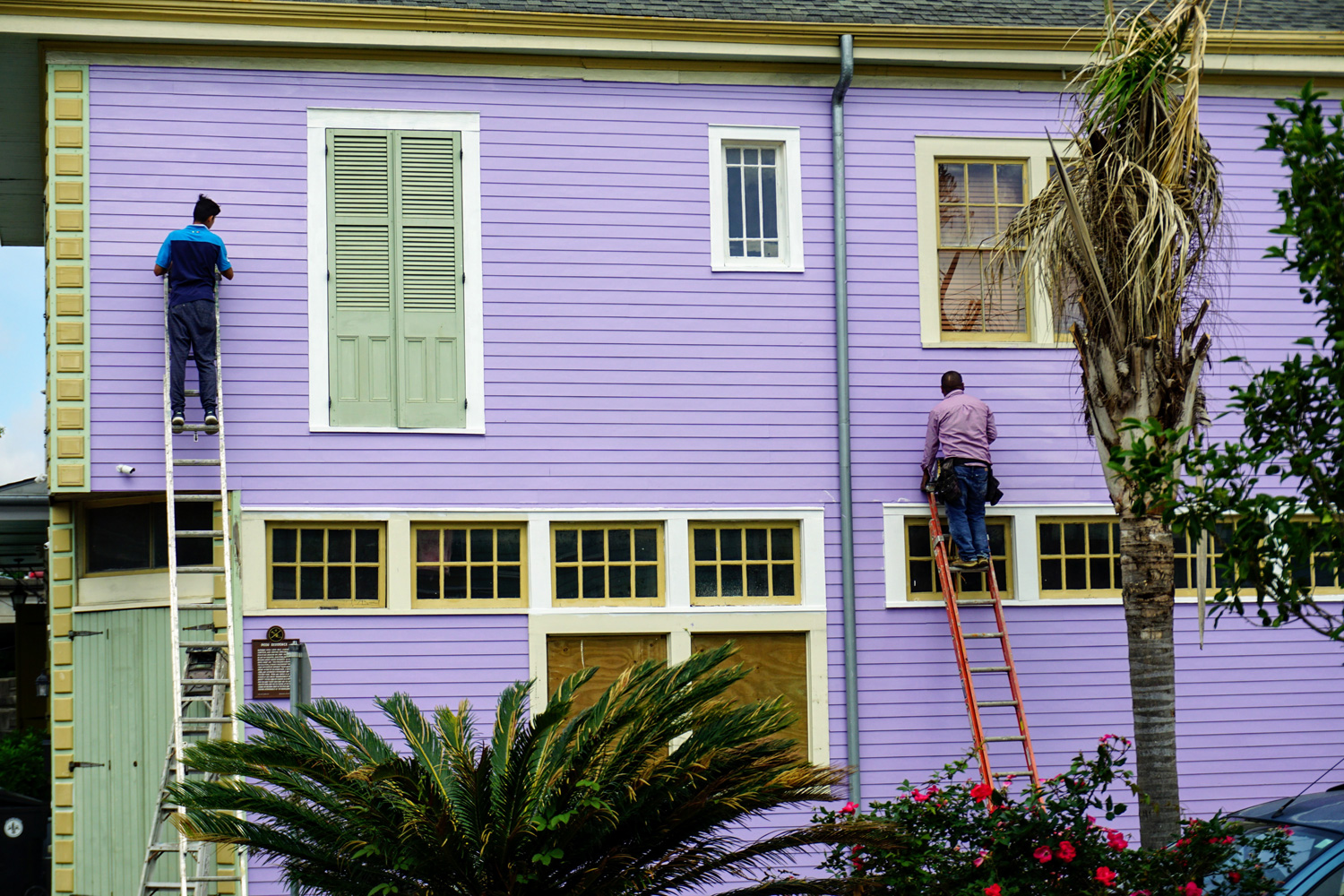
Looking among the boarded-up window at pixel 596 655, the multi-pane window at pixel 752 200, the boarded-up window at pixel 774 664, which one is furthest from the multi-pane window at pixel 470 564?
the multi-pane window at pixel 752 200

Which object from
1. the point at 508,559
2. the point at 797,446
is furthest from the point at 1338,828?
the point at 508,559

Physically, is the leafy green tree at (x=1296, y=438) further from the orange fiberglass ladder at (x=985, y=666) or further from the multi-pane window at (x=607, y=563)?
the multi-pane window at (x=607, y=563)

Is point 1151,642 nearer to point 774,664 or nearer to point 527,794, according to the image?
point 774,664

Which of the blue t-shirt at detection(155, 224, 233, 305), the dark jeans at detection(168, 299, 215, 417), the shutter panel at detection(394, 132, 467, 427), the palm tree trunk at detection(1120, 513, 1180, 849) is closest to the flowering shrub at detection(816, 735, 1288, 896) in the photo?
the palm tree trunk at detection(1120, 513, 1180, 849)

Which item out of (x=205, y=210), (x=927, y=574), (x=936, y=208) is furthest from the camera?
(x=936, y=208)

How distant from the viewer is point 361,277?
1179 centimetres

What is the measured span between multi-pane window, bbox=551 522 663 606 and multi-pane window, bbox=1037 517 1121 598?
331cm

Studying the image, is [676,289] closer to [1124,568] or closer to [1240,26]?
[1124,568]

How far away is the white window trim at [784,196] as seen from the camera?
12203 millimetres

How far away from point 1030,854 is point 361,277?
694 cm

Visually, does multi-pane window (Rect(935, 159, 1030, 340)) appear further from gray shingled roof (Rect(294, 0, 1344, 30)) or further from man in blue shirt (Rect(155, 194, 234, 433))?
man in blue shirt (Rect(155, 194, 234, 433))

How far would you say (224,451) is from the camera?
36.2 feet

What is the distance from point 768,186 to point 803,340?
138 cm

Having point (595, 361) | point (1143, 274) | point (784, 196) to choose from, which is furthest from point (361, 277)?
point (1143, 274)
